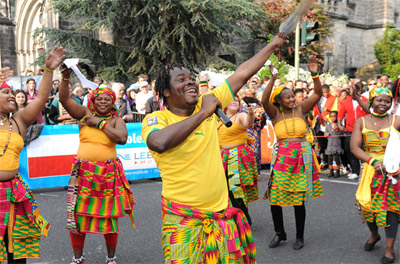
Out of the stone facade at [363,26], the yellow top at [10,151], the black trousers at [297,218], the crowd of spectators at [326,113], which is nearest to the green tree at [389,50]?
the stone facade at [363,26]

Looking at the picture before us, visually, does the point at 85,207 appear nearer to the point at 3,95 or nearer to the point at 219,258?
the point at 3,95

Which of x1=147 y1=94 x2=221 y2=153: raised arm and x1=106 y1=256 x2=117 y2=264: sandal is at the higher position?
x1=147 y1=94 x2=221 y2=153: raised arm

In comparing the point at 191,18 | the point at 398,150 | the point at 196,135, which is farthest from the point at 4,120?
the point at 191,18

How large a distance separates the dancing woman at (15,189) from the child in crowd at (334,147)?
7.47m

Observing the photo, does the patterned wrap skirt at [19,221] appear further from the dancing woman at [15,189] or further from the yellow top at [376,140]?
the yellow top at [376,140]

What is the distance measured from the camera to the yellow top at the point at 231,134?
17.4 feet

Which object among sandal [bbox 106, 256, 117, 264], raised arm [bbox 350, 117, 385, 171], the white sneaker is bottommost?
the white sneaker

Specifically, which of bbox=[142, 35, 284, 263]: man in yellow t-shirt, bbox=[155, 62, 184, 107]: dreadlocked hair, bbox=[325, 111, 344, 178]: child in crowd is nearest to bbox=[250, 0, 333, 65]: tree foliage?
bbox=[325, 111, 344, 178]: child in crowd

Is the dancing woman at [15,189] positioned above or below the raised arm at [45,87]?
below

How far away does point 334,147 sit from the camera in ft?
32.8

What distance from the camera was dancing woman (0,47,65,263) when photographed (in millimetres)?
3678

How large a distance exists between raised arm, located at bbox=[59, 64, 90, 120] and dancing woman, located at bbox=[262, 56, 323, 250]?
2072mm

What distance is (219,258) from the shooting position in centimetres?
269

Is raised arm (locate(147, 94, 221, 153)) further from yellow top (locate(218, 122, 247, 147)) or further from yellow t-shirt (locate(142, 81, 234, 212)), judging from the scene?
yellow top (locate(218, 122, 247, 147))
